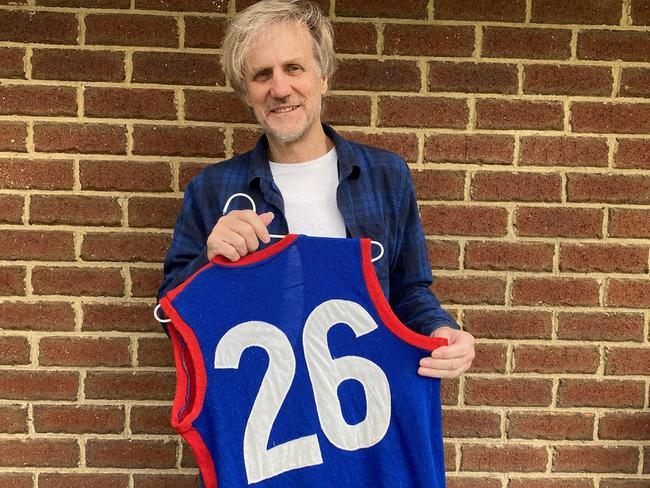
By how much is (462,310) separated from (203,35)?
4.14ft

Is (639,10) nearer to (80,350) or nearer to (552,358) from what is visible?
(552,358)

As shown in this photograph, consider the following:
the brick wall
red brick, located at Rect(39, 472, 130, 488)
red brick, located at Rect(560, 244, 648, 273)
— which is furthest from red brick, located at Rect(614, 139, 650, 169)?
red brick, located at Rect(39, 472, 130, 488)

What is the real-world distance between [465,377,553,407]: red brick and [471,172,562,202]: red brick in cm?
64

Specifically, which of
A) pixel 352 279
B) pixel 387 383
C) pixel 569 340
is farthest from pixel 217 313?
pixel 569 340

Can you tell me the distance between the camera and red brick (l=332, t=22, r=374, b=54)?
6.67ft

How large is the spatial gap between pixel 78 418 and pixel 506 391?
1.49 meters

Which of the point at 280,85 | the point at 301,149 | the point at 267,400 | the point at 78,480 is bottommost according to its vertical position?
the point at 78,480

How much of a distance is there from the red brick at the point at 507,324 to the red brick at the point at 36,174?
1429 mm

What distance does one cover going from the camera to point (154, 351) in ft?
6.97

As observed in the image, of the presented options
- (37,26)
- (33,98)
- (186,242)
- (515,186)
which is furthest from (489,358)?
(37,26)

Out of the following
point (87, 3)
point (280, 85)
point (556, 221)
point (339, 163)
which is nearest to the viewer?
point (280, 85)

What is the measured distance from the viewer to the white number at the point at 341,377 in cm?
142

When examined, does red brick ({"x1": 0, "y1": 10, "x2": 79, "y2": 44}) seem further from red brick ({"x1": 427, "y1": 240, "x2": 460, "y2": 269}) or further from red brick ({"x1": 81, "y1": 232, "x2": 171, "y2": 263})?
red brick ({"x1": 427, "y1": 240, "x2": 460, "y2": 269})

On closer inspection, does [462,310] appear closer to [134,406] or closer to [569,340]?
[569,340]
